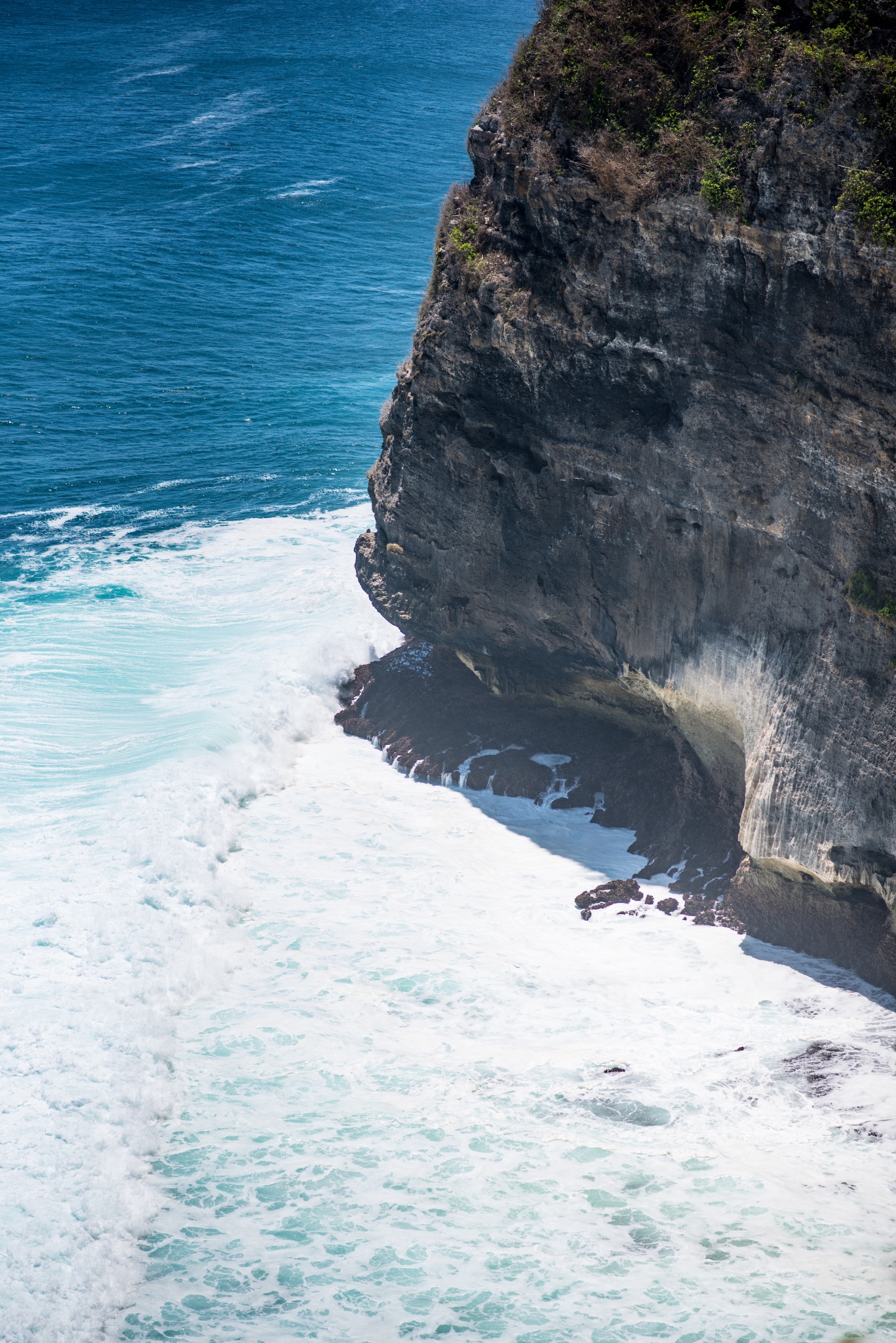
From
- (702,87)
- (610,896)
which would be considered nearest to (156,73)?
(702,87)

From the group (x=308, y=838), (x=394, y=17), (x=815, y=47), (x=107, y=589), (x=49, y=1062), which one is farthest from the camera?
(x=394, y=17)

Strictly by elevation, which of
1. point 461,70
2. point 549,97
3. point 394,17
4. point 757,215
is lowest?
point 757,215

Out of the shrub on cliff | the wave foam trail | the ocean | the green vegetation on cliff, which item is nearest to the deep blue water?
the ocean

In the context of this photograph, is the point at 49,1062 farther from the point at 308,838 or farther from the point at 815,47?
the point at 815,47

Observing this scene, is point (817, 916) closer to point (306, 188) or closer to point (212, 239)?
point (212, 239)

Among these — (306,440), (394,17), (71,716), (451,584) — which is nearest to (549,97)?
(451,584)

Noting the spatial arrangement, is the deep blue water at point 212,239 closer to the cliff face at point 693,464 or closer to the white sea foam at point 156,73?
the white sea foam at point 156,73

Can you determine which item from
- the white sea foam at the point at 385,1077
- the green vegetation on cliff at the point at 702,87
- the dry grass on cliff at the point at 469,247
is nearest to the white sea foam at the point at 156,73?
the dry grass on cliff at the point at 469,247
